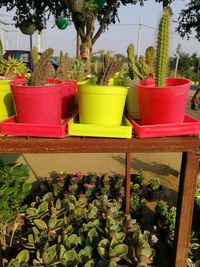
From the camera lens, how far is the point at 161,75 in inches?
38.9

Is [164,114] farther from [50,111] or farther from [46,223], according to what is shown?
[46,223]

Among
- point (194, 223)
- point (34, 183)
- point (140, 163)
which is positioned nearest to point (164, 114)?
point (194, 223)

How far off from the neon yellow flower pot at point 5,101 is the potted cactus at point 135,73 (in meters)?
0.52

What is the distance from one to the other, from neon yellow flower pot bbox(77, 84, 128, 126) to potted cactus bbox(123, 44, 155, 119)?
6.4 inches

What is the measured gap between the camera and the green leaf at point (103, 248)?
1.38 meters

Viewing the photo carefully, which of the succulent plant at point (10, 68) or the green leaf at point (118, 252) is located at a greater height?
the succulent plant at point (10, 68)

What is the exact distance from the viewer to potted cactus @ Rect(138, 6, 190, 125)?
3.14ft

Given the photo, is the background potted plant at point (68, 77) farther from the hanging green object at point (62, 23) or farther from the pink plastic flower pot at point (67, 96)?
the hanging green object at point (62, 23)

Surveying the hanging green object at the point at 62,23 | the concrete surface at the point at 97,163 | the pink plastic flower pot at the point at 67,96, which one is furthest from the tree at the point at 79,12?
the pink plastic flower pot at the point at 67,96

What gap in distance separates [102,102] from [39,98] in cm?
23

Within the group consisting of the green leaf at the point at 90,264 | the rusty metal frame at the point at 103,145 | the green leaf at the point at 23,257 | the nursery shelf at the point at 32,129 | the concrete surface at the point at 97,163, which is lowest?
the concrete surface at the point at 97,163

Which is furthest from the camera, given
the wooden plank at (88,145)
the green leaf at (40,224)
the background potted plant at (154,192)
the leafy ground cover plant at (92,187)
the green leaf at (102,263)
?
the background potted plant at (154,192)

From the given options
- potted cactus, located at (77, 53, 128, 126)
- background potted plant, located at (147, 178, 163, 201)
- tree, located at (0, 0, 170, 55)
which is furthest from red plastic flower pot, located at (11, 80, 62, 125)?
tree, located at (0, 0, 170, 55)

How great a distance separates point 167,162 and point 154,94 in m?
3.49
